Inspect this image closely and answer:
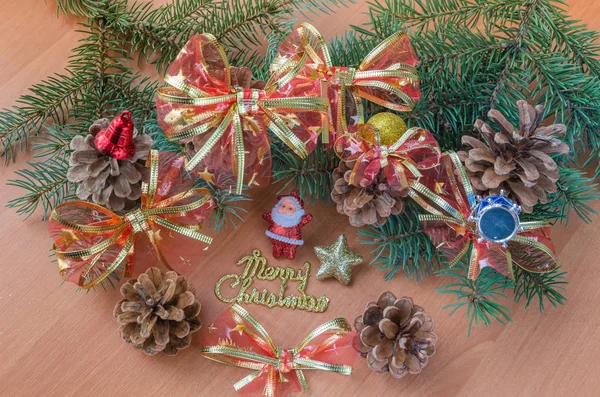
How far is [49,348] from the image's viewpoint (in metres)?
0.72

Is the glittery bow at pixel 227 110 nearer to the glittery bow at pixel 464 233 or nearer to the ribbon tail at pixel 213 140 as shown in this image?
the ribbon tail at pixel 213 140

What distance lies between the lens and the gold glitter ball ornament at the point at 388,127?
0.70m

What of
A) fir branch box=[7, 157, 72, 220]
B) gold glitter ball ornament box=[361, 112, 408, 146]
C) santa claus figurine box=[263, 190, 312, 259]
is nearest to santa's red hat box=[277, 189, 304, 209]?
santa claus figurine box=[263, 190, 312, 259]

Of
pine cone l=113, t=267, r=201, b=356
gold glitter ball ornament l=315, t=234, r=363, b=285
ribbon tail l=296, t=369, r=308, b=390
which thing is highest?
gold glitter ball ornament l=315, t=234, r=363, b=285

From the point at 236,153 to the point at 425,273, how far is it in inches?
11.8

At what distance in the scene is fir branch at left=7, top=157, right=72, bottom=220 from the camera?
0.73 meters

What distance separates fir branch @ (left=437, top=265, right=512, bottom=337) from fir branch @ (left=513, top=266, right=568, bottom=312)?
0.02 m

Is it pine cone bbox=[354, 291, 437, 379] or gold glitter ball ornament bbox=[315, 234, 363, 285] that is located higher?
gold glitter ball ornament bbox=[315, 234, 363, 285]

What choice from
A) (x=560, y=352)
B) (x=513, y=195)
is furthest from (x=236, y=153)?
(x=560, y=352)

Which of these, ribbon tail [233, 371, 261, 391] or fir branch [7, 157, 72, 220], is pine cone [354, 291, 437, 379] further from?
fir branch [7, 157, 72, 220]

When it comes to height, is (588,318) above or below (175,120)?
below

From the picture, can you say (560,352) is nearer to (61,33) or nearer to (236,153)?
(236,153)

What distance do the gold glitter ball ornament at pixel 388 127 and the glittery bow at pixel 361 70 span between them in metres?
0.02

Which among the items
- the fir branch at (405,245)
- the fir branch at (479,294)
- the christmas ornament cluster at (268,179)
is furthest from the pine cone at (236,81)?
the fir branch at (479,294)
